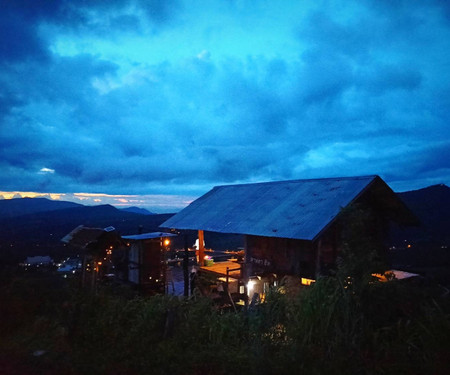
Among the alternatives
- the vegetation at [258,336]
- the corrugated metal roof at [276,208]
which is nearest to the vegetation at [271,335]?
the vegetation at [258,336]

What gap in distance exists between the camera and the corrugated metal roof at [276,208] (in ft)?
40.5

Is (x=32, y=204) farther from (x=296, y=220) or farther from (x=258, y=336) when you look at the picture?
(x=258, y=336)

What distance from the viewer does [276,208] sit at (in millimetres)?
14719

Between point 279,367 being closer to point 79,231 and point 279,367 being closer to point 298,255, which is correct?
point 298,255

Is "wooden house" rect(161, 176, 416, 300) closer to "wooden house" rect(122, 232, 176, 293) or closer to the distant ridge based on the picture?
"wooden house" rect(122, 232, 176, 293)

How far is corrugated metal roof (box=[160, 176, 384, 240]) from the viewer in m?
12.3

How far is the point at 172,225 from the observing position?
58.5 ft

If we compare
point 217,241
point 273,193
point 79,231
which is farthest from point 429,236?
point 79,231

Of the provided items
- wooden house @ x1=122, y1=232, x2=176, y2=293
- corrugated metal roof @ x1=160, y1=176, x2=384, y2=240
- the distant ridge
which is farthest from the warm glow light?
the distant ridge

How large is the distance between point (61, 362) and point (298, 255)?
9.56m

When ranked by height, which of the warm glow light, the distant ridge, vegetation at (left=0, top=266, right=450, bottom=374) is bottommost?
the warm glow light

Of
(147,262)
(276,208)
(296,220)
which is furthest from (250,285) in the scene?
(147,262)

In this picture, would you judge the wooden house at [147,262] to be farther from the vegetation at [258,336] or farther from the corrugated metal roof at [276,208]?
the vegetation at [258,336]

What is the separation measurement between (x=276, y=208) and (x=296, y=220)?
2.03 metres
